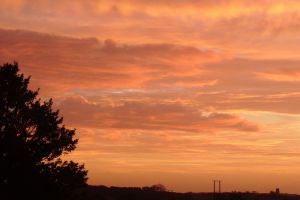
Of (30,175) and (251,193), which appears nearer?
(30,175)

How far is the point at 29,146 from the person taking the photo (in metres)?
48.1

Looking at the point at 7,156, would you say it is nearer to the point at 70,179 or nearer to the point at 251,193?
the point at 70,179

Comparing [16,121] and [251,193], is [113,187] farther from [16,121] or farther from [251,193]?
[16,121]

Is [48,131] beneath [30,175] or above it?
above

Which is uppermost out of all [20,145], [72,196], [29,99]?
[29,99]

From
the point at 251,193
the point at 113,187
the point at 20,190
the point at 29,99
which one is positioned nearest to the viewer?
the point at 20,190

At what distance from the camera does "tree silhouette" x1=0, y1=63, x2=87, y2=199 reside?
46.8m

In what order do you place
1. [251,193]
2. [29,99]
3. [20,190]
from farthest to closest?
[251,193] < [29,99] < [20,190]

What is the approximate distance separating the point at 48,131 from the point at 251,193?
152264 mm

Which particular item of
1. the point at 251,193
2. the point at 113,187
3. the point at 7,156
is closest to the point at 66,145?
the point at 7,156

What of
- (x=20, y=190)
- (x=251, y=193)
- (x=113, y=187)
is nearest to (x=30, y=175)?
(x=20, y=190)

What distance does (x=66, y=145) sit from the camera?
166ft

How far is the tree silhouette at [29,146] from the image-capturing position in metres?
46.8

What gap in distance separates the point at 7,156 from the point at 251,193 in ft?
508
